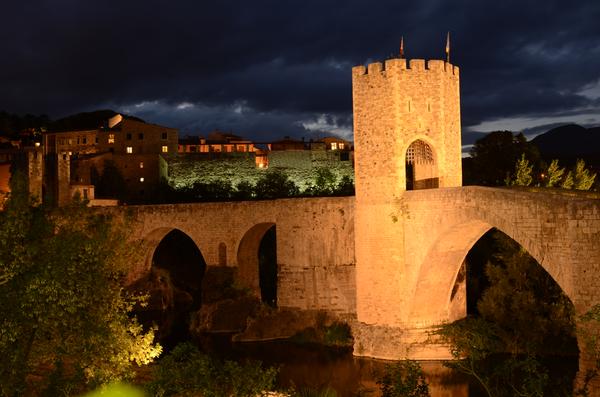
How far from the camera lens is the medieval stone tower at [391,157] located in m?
23.4

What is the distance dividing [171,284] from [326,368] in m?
19.7

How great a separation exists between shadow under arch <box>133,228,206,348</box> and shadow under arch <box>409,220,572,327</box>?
1102cm

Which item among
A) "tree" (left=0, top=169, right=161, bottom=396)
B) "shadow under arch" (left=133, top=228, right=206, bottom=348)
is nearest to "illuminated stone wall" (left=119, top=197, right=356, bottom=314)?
"shadow under arch" (left=133, top=228, right=206, bottom=348)

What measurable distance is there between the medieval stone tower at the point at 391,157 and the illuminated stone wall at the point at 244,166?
126 feet

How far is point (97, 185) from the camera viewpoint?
60.2 metres

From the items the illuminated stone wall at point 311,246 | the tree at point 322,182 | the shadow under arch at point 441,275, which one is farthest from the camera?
the tree at point 322,182

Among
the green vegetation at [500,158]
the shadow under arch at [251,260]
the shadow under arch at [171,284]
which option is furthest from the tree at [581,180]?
the shadow under arch at [171,284]

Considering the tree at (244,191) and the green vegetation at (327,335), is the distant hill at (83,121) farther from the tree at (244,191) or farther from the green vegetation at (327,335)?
the green vegetation at (327,335)

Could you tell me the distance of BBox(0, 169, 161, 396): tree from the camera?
1288 cm

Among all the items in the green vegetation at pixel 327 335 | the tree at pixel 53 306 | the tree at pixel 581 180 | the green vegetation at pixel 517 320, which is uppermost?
the tree at pixel 581 180

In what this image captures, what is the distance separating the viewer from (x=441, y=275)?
23.8 meters

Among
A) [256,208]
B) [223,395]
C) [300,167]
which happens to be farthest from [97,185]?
[223,395]

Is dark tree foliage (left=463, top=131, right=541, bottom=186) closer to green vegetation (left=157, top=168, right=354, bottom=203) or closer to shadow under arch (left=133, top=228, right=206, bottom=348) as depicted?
green vegetation (left=157, top=168, right=354, bottom=203)

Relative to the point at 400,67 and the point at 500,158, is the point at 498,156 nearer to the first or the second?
the point at 500,158
